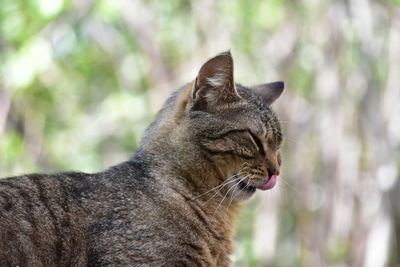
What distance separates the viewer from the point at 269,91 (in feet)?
17.3

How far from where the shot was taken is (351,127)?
332 inches

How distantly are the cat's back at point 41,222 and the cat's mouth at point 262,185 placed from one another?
2.96 feet

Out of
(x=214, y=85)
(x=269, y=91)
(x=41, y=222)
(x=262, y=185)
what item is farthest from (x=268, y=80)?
(x=41, y=222)

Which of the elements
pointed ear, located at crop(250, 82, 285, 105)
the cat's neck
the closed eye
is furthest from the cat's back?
pointed ear, located at crop(250, 82, 285, 105)

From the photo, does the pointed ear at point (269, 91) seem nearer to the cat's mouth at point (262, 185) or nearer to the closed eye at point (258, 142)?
the closed eye at point (258, 142)

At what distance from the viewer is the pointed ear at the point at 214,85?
4629 mm

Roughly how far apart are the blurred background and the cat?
1.81 meters

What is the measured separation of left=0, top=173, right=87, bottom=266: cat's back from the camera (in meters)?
3.98

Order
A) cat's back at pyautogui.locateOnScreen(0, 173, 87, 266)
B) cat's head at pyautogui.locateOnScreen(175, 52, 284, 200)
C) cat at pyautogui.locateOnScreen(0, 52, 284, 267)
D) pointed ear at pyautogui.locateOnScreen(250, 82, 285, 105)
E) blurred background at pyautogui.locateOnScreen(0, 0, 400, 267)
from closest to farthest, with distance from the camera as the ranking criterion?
cat's back at pyautogui.locateOnScreen(0, 173, 87, 266), cat at pyautogui.locateOnScreen(0, 52, 284, 267), cat's head at pyautogui.locateOnScreen(175, 52, 284, 200), pointed ear at pyautogui.locateOnScreen(250, 82, 285, 105), blurred background at pyautogui.locateOnScreen(0, 0, 400, 267)

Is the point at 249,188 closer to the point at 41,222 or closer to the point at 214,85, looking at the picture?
the point at 214,85

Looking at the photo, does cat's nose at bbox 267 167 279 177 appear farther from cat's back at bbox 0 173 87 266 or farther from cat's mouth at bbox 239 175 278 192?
cat's back at bbox 0 173 87 266

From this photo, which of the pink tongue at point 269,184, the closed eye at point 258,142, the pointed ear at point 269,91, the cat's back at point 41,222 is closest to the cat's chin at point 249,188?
the pink tongue at point 269,184

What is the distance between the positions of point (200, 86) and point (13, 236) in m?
1.41

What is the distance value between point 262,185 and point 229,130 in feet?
1.20
